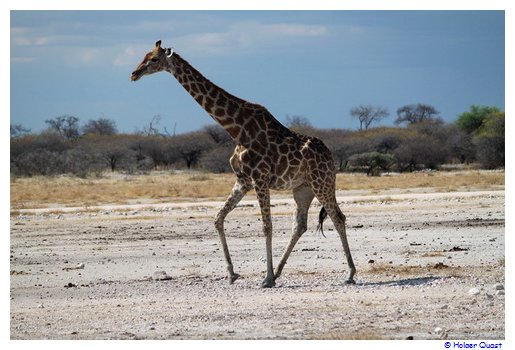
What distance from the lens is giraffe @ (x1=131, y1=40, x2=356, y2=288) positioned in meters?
14.4

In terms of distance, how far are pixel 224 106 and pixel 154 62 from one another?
1.17 metres

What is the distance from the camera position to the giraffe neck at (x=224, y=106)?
578 inches

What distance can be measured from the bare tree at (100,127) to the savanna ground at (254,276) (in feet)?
223

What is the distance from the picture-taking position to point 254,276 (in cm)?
1555

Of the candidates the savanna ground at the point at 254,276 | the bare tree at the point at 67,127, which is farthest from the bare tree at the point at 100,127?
the savanna ground at the point at 254,276

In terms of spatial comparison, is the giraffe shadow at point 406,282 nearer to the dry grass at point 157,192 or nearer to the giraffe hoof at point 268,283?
→ the giraffe hoof at point 268,283

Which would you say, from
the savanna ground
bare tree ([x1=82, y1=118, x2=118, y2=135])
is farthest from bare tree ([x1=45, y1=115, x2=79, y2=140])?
the savanna ground

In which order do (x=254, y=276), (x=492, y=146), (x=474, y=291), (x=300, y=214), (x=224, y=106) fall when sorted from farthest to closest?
(x=492, y=146), (x=254, y=276), (x=300, y=214), (x=224, y=106), (x=474, y=291)

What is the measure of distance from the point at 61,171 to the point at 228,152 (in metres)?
10.6

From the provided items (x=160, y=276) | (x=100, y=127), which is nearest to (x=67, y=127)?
(x=100, y=127)

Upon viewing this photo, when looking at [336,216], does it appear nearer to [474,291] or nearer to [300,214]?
[300,214]

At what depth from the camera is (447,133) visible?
7112 cm
